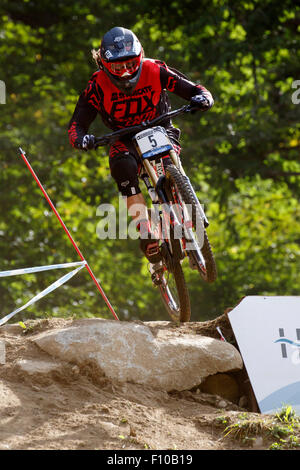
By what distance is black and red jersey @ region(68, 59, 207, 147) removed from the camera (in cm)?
563

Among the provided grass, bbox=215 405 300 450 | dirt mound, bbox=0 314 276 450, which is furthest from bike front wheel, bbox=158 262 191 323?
grass, bbox=215 405 300 450

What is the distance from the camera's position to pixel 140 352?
5.17 metres

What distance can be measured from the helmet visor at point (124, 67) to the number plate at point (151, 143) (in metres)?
0.49

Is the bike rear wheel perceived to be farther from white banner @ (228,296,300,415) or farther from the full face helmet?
the full face helmet

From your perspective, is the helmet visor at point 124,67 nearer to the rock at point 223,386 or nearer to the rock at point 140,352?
the rock at point 140,352

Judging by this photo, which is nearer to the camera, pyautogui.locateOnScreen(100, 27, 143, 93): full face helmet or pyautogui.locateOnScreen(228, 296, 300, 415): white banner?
pyautogui.locateOnScreen(228, 296, 300, 415): white banner

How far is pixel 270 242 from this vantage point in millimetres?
14555

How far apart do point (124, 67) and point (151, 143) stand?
647mm

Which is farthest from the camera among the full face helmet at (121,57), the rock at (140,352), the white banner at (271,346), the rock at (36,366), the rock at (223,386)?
the rock at (223,386)

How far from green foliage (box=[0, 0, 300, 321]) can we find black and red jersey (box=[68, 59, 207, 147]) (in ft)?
21.0

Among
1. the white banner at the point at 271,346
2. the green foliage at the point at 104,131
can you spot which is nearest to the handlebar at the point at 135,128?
the white banner at the point at 271,346

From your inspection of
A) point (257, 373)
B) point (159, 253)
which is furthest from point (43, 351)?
point (257, 373)

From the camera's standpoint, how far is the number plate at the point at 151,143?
17.8 ft

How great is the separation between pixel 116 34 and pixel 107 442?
10.4ft
